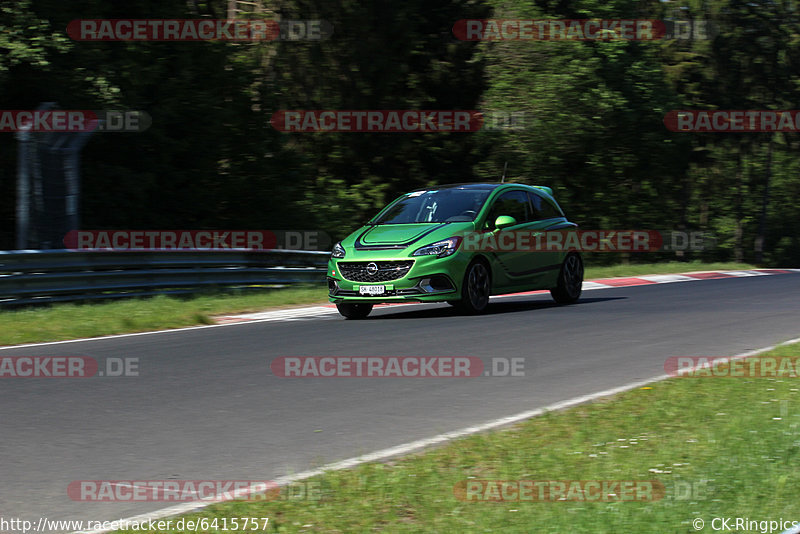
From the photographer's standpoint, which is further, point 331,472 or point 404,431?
point 404,431

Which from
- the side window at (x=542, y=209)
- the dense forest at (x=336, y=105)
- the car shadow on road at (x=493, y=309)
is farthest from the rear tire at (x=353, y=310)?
the dense forest at (x=336, y=105)

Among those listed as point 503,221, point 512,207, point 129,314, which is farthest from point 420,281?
point 129,314

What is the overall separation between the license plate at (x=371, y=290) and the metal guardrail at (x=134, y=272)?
423 cm

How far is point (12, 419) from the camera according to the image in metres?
7.08

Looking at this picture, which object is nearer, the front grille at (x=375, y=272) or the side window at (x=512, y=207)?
the front grille at (x=375, y=272)

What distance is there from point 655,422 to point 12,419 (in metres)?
4.25

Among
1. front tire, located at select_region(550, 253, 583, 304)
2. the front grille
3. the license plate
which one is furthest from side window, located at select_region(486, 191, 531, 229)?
the license plate

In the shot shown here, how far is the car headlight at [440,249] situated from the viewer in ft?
43.3

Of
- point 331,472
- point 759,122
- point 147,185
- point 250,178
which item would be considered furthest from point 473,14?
point 331,472

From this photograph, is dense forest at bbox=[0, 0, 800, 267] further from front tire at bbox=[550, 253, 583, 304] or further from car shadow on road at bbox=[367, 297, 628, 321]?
front tire at bbox=[550, 253, 583, 304]

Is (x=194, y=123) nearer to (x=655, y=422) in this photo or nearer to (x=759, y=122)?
(x=655, y=422)

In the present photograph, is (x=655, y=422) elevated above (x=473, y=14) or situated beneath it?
situated beneath

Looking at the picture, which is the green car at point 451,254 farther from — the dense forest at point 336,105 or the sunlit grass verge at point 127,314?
the dense forest at point 336,105

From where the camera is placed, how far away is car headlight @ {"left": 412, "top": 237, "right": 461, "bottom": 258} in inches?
520
